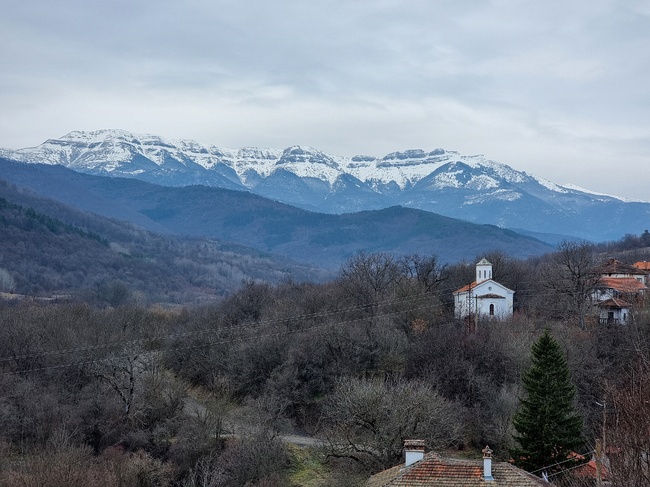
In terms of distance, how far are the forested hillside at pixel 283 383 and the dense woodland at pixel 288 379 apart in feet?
0.40

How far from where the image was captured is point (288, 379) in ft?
174

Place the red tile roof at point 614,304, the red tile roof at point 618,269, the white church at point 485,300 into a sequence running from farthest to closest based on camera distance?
1. the red tile roof at point 618,269
2. the white church at point 485,300
3. the red tile roof at point 614,304

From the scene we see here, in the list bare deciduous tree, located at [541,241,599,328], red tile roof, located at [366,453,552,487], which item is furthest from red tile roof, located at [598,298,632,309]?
red tile roof, located at [366,453,552,487]

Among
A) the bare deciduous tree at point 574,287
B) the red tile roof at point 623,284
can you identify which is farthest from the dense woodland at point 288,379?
the red tile roof at point 623,284

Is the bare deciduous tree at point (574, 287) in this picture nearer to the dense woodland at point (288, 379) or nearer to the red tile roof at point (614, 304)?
the dense woodland at point (288, 379)

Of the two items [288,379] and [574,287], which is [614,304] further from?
[288,379]

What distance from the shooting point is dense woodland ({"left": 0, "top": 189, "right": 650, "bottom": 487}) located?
37906mm

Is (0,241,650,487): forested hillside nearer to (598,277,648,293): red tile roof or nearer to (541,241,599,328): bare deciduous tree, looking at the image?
(541,241,599,328): bare deciduous tree

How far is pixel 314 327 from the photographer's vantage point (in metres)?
58.6

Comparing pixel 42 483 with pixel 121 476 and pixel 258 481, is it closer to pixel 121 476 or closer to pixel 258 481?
pixel 121 476

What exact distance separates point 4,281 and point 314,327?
9237 centimetres

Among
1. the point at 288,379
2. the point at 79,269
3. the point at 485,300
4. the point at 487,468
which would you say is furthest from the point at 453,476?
the point at 79,269

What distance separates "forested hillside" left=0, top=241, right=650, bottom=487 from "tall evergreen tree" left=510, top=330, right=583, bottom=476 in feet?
4.37

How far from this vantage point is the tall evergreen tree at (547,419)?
117 ft
